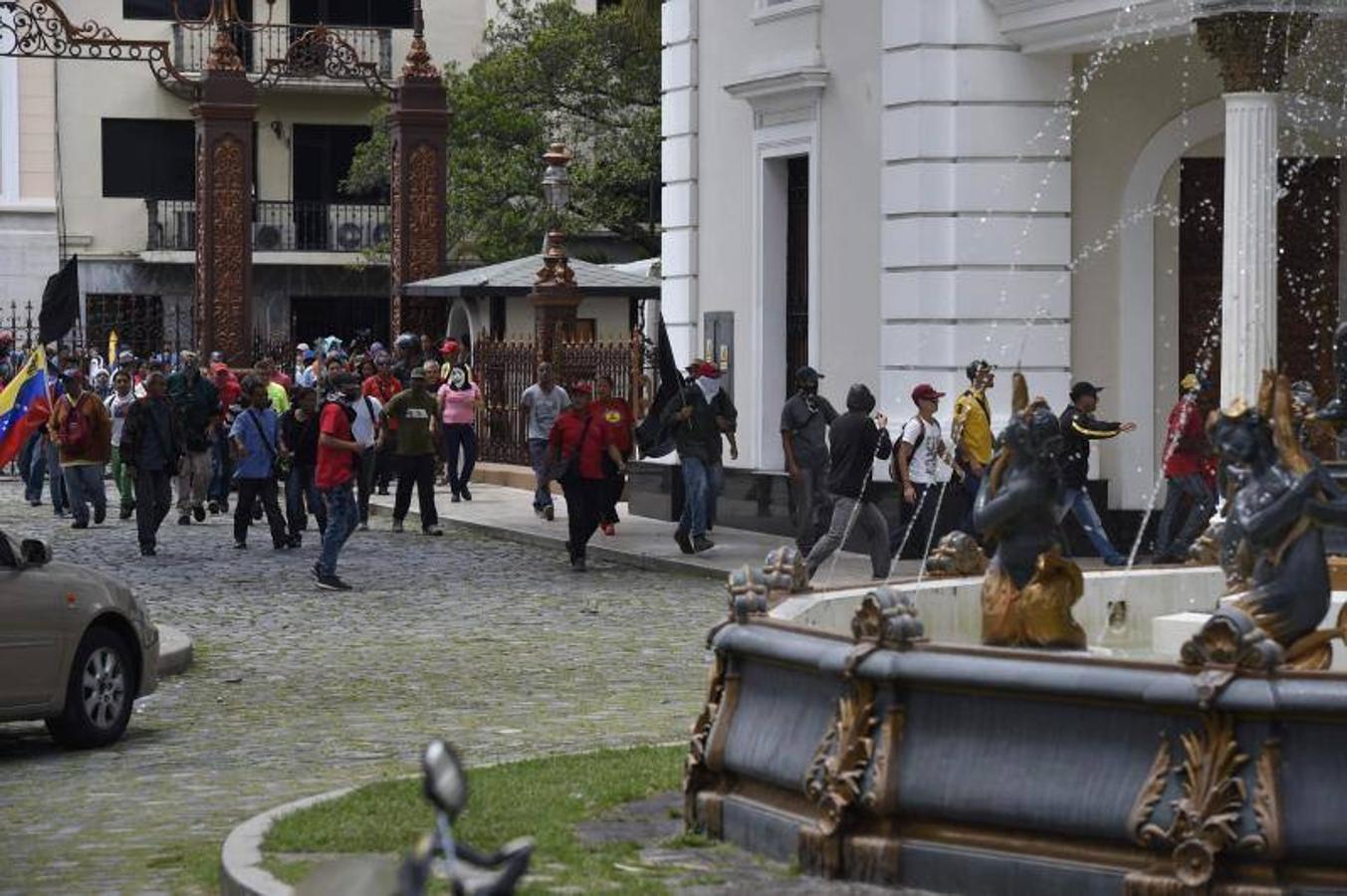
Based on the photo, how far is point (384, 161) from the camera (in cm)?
4966

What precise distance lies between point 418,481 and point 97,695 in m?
13.7

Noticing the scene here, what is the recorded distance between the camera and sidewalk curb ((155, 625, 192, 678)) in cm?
1617

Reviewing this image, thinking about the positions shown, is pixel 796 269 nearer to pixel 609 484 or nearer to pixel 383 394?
pixel 609 484

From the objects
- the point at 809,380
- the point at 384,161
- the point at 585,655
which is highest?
the point at 384,161

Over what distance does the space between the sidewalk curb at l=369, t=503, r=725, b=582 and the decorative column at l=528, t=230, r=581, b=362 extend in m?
2.87

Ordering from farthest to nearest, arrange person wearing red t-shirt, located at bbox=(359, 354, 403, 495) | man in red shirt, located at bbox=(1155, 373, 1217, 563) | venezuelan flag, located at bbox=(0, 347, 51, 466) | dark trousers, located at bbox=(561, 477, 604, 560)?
person wearing red t-shirt, located at bbox=(359, 354, 403, 495) < venezuelan flag, located at bbox=(0, 347, 51, 466) < dark trousers, located at bbox=(561, 477, 604, 560) < man in red shirt, located at bbox=(1155, 373, 1217, 563)

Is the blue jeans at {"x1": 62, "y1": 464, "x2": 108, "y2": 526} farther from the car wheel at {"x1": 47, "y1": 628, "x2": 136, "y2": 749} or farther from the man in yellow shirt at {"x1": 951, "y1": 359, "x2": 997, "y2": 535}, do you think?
the car wheel at {"x1": 47, "y1": 628, "x2": 136, "y2": 749}

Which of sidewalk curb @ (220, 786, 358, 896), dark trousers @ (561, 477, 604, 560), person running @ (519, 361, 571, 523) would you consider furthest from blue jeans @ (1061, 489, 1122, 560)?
sidewalk curb @ (220, 786, 358, 896)

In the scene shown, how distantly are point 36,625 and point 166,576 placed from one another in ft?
32.0

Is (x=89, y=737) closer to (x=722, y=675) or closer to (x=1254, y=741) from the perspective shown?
(x=722, y=675)

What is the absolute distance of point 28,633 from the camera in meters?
12.9

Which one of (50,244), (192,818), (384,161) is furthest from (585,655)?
(50,244)

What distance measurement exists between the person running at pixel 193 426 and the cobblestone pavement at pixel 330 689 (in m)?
2.65

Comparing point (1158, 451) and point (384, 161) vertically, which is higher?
point (384, 161)
